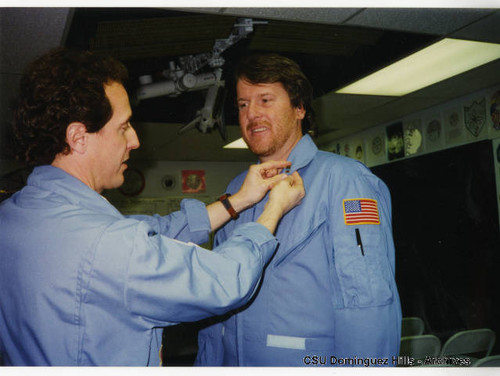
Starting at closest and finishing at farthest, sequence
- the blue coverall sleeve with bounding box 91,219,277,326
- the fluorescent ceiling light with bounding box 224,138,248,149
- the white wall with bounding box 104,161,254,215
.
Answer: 1. the blue coverall sleeve with bounding box 91,219,277,326
2. the fluorescent ceiling light with bounding box 224,138,248,149
3. the white wall with bounding box 104,161,254,215

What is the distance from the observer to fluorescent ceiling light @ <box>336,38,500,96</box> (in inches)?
87.9

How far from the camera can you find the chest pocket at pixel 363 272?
1009 millimetres

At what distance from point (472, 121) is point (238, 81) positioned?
7.86ft

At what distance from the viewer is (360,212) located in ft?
3.50

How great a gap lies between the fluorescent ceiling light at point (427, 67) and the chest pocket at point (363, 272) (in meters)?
1.59

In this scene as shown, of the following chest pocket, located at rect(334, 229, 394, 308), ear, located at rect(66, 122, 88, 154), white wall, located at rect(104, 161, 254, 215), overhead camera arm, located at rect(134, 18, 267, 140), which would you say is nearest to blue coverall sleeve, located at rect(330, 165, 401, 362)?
chest pocket, located at rect(334, 229, 394, 308)

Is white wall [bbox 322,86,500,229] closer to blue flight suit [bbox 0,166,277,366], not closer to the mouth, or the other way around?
the mouth

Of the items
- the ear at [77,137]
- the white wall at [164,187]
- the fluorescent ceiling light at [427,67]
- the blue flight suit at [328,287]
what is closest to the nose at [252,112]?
the blue flight suit at [328,287]

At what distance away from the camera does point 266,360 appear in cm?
112

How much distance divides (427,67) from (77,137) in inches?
90.8

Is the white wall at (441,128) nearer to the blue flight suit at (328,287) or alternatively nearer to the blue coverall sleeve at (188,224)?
the blue flight suit at (328,287)

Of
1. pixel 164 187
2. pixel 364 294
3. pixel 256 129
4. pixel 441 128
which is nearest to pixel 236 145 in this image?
pixel 164 187

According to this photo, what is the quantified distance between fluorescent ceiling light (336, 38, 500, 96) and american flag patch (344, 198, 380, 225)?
1.49 meters

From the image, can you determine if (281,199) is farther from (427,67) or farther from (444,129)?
(444,129)
